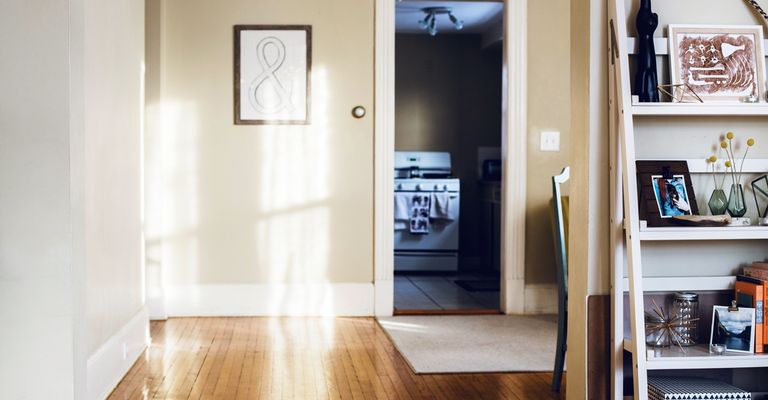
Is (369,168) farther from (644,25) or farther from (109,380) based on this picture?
(644,25)

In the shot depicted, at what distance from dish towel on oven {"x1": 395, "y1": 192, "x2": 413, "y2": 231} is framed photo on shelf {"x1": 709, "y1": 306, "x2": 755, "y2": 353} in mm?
5176

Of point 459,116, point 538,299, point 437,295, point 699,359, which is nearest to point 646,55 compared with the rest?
point 699,359

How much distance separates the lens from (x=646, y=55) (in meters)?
2.72

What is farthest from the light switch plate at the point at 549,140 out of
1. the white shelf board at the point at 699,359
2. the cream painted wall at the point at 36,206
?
the cream painted wall at the point at 36,206

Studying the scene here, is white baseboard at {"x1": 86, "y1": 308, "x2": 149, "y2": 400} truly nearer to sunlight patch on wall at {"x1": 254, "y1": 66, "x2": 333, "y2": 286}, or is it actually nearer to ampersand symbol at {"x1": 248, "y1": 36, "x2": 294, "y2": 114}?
sunlight patch on wall at {"x1": 254, "y1": 66, "x2": 333, "y2": 286}

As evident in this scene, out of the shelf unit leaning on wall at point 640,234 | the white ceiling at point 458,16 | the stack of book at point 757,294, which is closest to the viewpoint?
the shelf unit leaning on wall at point 640,234

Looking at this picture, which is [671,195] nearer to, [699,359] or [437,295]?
[699,359]

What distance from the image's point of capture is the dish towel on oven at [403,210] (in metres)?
7.84

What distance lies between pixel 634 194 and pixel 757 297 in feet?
1.92

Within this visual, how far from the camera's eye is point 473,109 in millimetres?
8992

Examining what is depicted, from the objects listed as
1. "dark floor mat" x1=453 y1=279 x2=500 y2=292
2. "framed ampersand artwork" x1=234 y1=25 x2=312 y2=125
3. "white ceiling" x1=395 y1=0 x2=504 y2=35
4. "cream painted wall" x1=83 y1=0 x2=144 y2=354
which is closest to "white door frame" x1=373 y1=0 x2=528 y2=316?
"framed ampersand artwork" x1=234 y1=25 x2=312 y2=125

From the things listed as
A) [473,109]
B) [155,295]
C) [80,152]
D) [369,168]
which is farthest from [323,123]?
[473,109]

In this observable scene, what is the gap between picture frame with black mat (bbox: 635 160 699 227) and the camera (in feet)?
8.86

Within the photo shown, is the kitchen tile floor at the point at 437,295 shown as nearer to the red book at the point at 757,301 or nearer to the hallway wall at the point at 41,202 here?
the red book at the point at 757,301
